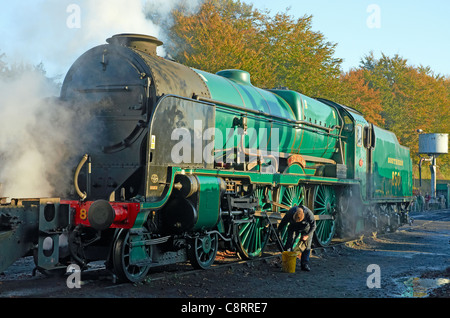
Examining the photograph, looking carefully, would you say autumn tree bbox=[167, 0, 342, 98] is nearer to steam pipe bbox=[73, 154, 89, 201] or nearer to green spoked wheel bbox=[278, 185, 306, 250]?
green spoked wheel bbox=[278, 185, 306, 250]

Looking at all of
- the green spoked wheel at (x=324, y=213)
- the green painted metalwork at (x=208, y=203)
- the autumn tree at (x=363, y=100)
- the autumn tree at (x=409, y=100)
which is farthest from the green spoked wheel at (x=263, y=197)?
the autumn tree at (x=409, y=100)

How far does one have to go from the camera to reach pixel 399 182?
751 inches

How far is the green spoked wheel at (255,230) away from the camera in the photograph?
33.7 ft

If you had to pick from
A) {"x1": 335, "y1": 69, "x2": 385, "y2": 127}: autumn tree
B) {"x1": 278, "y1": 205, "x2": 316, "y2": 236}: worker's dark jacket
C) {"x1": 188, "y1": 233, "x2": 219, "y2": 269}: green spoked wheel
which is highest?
{"x1": 335, "y1": 69, "x2": 385, "y2": 127}: autumn tree

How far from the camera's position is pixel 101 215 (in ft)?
24.4

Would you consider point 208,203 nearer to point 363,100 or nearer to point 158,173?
point 158,173

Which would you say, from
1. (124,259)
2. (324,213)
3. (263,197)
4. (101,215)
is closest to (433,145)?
(324,213)

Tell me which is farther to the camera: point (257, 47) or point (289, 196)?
point (257, 47)

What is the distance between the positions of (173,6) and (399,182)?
52.8ft

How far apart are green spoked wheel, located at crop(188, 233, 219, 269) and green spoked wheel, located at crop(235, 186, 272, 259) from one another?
2.24 ft

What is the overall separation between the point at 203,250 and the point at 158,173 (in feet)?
6.14

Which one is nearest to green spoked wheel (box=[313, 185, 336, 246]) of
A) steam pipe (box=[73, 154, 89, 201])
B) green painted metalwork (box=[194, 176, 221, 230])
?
green painted metalwork (box=[194, 176, 221, 230])

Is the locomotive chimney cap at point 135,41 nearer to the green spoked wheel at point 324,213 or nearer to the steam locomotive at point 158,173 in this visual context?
the steam locomotive at point 158,173

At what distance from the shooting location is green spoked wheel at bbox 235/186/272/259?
10.3 m
